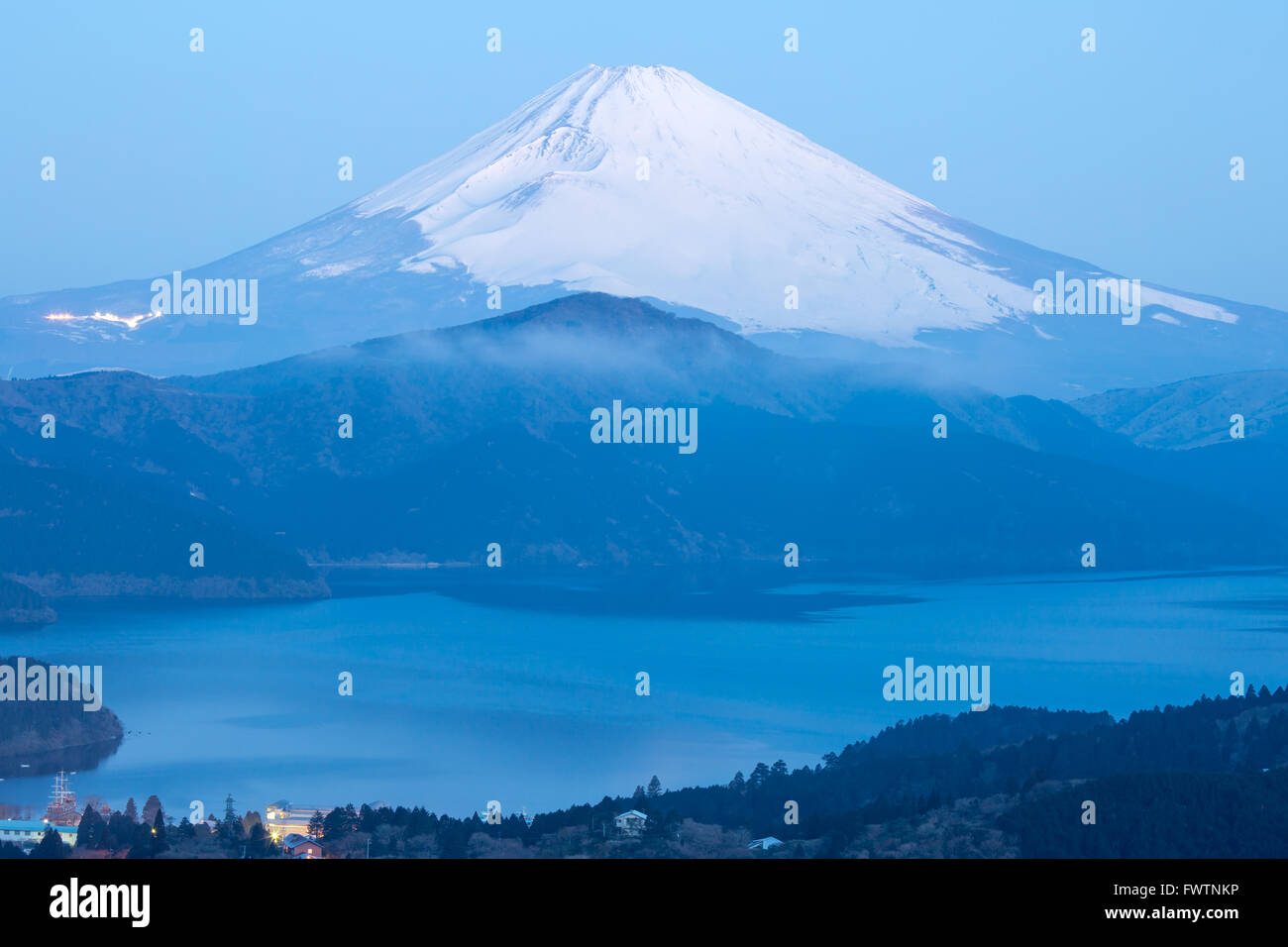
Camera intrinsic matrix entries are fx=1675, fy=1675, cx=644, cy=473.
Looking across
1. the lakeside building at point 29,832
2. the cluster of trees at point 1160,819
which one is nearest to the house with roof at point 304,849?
the lakeside building at point 29,832

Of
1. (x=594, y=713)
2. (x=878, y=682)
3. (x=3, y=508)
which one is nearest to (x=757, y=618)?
(x=878, y=682)

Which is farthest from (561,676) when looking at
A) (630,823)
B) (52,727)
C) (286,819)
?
(630,823)

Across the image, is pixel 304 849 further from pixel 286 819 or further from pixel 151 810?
pixel 151 810

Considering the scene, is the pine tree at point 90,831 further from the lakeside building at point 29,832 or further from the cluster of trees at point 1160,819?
the cluster of trees at point 1160,819

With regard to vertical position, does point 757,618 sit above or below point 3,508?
below

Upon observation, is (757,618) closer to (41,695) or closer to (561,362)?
(41,695)

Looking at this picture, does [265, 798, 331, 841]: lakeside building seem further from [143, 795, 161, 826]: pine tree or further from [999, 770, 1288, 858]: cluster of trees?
[999, 770, 1288, 858]: cluster of trees
